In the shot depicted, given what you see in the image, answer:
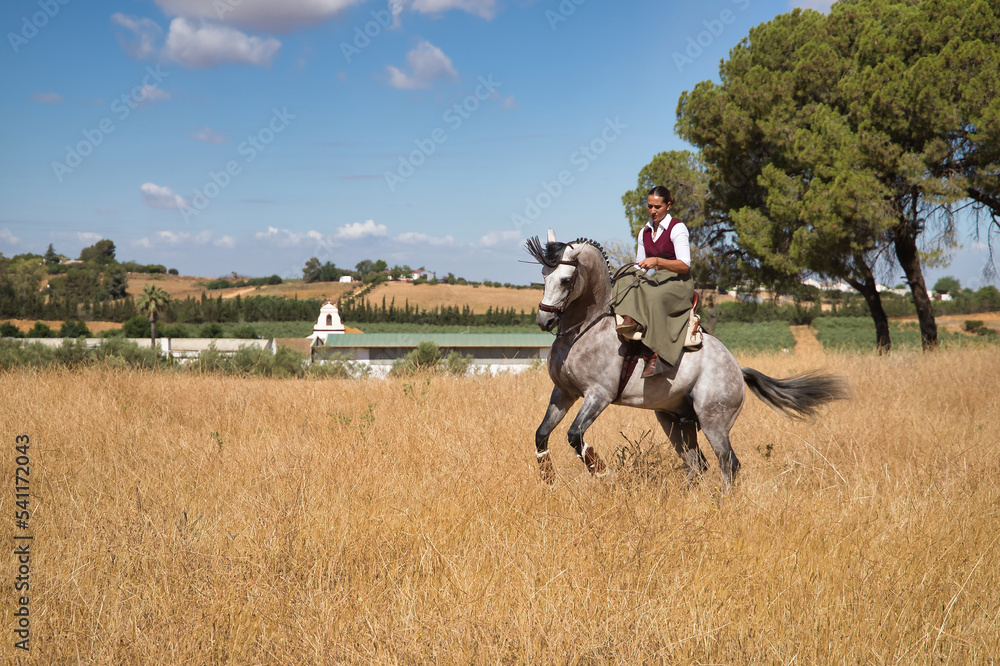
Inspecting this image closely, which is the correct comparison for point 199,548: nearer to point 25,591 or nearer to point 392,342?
point 25,591

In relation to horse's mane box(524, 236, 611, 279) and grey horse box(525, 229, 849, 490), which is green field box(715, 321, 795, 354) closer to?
grey horse box(525, 229, 849, 490)

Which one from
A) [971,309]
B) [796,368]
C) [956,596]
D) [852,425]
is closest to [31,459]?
[956,596]

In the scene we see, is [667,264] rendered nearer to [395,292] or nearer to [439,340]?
[439,340]

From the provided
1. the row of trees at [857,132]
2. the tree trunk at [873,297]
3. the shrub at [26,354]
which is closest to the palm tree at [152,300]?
the shrub at [26,354]

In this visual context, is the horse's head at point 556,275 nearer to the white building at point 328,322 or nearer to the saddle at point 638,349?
the saddle at point 638,349

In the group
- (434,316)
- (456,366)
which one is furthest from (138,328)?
(456,366)

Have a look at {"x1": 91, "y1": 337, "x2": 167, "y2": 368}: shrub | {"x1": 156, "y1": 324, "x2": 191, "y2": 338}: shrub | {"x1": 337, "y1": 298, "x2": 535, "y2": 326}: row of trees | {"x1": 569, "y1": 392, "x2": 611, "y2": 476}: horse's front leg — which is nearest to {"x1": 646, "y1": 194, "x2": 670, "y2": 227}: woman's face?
{"x1": 569, "y1": 392, "x2": 611, "y2": 476}: horse's front leg

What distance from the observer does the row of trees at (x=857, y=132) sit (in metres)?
15.5

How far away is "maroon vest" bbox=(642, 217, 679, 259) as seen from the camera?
5.21 metres

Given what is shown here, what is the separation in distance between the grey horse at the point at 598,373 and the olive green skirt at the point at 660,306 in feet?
0.65

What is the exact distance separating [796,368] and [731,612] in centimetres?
1351

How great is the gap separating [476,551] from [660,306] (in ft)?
8.14

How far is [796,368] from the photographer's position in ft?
49.3

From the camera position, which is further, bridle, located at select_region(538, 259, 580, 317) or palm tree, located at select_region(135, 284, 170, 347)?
palm tree, located at select_region(135, 284, 170, 347)
